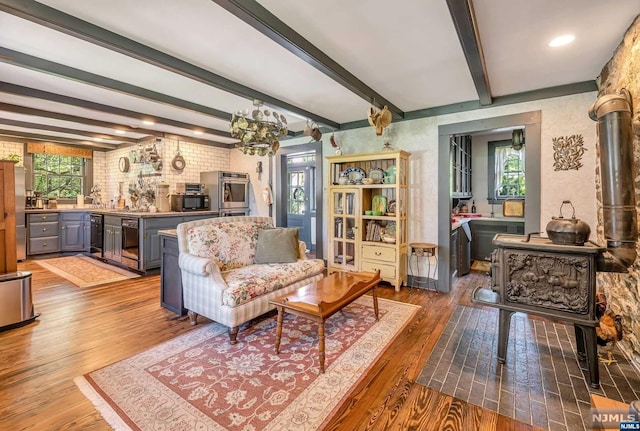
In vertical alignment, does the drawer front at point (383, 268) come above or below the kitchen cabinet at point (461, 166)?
below

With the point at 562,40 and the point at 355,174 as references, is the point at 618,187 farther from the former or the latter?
the point at 355,174

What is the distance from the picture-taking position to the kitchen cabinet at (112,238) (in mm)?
5262

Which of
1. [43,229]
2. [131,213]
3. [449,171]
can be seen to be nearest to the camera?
[449,171]

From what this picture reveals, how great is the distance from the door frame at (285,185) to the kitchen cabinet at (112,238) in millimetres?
2839

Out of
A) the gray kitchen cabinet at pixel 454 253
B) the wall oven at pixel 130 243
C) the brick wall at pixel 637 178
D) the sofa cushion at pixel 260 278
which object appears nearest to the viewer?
the brick wall at pixel 637 178

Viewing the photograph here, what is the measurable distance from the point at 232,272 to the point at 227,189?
3317 mm

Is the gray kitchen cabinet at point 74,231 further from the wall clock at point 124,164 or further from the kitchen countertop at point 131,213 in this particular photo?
the wall clock at point 124,164

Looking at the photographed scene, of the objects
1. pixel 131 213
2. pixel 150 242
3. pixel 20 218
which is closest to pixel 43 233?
pixel 20 218

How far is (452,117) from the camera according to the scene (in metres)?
4.04

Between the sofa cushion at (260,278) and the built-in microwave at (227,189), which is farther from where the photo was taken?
the built-in microwave at (227,189)

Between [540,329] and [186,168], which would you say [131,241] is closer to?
[186,168]

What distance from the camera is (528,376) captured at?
7.16ft

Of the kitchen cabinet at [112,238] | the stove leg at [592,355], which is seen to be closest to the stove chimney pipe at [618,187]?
the stove leg at [592,355]

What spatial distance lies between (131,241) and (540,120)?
6332mm
